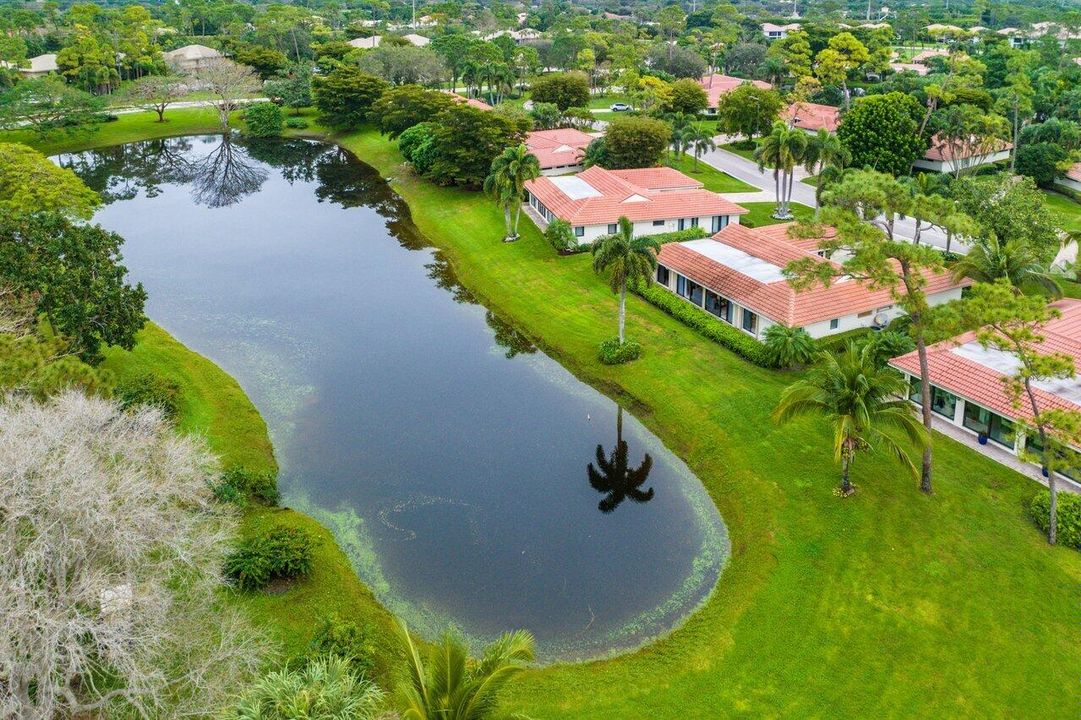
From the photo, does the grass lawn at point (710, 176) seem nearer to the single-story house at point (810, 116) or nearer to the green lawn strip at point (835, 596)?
the single-story house at point (810, 116)

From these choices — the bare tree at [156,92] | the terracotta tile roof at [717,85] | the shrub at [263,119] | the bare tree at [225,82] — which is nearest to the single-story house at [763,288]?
the terracotta tile roof at [717,85]

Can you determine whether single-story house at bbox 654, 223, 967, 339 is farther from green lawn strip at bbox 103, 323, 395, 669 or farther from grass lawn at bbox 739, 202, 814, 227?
green lawn strip at bbox 103, 323, 395, 669

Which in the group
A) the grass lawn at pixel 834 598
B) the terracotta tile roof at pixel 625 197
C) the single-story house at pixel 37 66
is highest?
the single-story house at pixel 37 66

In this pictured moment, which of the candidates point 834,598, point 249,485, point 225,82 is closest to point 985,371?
point 834,598

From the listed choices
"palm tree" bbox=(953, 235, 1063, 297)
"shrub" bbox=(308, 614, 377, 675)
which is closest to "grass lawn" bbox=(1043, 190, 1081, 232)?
"palm tree" bbox=(953, 235, 1063, 297)

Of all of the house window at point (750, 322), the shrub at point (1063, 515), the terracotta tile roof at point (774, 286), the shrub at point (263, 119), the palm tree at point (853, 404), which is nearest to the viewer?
the shrub at point (1063, 515)
